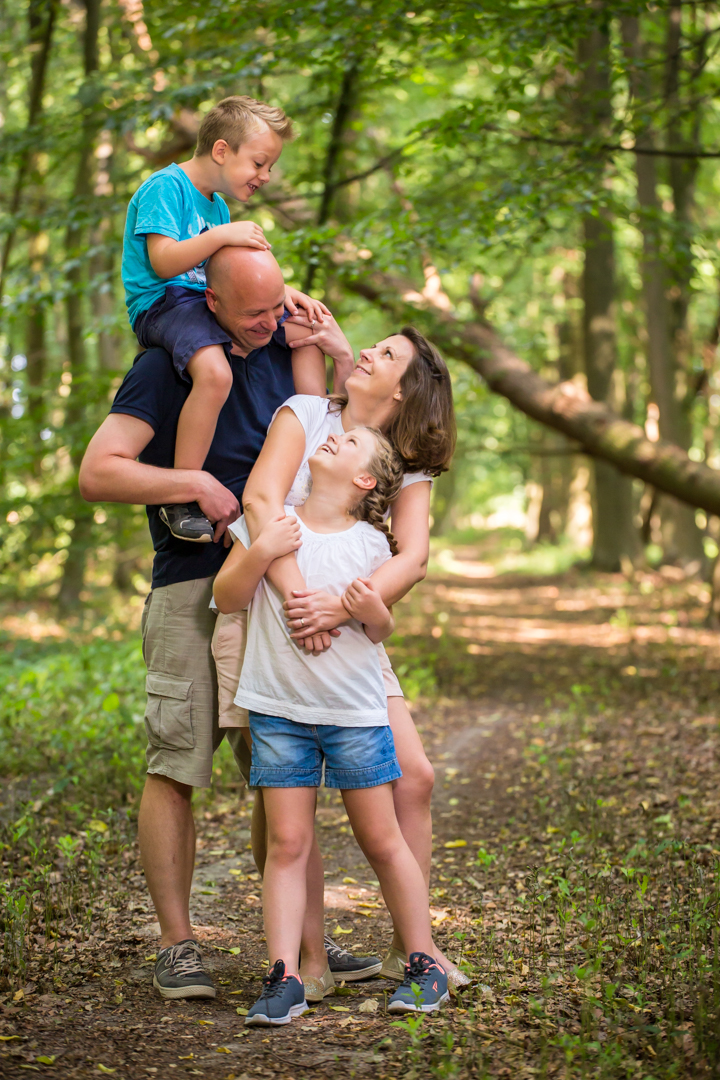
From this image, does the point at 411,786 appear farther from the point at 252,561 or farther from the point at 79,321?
the point at 79,321

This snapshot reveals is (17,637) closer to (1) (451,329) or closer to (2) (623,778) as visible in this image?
(1) (451,329)

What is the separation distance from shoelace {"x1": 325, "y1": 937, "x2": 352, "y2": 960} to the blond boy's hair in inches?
106

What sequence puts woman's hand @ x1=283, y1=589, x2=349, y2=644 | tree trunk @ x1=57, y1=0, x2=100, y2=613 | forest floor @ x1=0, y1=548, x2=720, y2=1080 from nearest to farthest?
forest floor @ x1=0, y1=548, x2=720, y2=1080, woman's hand @ x1=283, y1=589, x2=349, y2=644, tree trunk @ x1=57, y1=0, x2=100, y2=613

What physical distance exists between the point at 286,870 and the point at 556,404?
8309 mm

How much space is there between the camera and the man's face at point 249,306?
285 cm

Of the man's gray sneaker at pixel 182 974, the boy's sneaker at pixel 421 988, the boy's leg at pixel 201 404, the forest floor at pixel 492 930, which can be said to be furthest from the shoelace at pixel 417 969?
the boy's leg at pixel 201 404

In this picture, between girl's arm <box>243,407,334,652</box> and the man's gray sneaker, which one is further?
the man's gray sneaker

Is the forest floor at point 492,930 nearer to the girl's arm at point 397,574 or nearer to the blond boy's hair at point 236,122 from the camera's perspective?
the girl's arm at point 397,574

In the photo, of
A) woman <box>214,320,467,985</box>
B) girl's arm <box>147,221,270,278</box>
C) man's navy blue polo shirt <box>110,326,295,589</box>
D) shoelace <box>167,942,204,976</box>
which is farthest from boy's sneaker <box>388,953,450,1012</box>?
girl's arm <box>147,221,270,278</box>

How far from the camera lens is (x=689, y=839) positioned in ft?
14.5

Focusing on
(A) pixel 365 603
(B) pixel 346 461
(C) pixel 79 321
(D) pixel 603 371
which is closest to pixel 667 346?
(D) pixel 603 371

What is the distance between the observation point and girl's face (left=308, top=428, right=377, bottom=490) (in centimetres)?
290

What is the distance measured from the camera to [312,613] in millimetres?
2730

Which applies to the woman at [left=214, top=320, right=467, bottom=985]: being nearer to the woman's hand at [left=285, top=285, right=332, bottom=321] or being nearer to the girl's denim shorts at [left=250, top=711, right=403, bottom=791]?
the woman's hand at [left=285, top=285, right=332, bottom=321]
